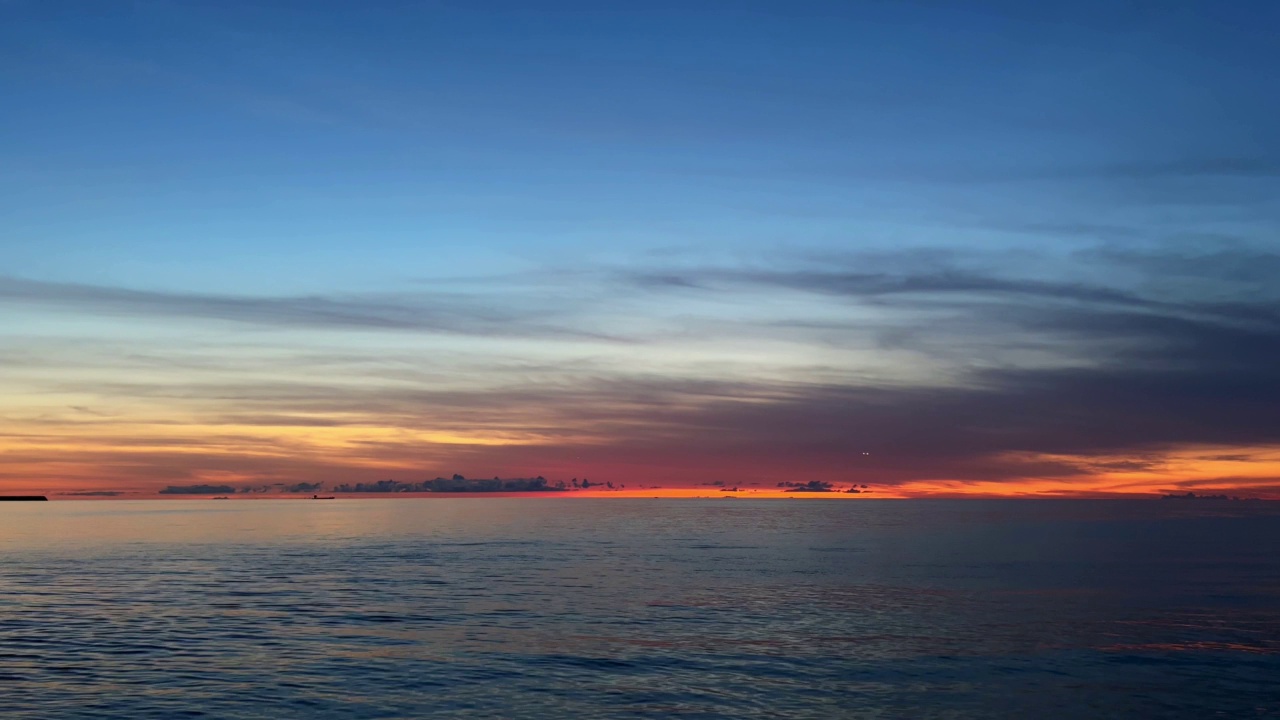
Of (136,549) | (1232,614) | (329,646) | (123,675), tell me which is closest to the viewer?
(123,675)

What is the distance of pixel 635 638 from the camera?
49.5 meters

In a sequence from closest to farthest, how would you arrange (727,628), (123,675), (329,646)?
(123,675), (329,646), (727,628)

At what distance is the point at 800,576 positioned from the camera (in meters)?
81.5

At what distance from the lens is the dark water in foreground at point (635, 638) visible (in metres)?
36.6

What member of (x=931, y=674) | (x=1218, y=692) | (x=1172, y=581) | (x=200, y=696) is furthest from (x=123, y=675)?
(x=1172, y=581)

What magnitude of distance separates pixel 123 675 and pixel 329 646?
30.7 feet

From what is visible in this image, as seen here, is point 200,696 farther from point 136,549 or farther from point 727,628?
point 136,549

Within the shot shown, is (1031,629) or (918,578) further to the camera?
(918,578)

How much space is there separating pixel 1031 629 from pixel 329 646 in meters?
37.1

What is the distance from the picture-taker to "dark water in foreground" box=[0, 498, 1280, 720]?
3662cm

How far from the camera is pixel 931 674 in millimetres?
41500

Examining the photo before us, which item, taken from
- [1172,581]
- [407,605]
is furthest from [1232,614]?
[407,605]

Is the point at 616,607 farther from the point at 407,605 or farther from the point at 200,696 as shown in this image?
the point at 200,696

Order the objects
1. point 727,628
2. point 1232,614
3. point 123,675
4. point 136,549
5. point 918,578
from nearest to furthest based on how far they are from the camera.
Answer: point 123,675, point 727,628, point 1232,614, point 918,578, point 136,549
